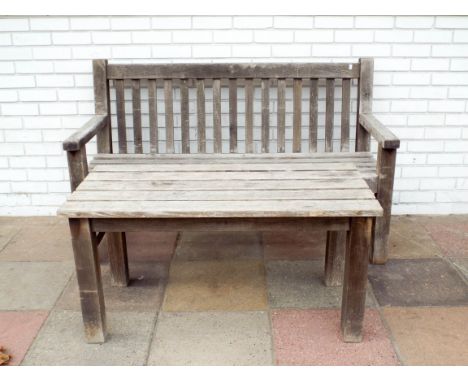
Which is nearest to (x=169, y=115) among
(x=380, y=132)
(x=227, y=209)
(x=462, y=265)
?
(x=380, y=132)

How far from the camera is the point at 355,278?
2730 mm

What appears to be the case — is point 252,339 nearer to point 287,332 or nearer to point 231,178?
point 287,332

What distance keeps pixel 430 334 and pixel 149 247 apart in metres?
1.91

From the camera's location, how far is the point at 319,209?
99.5 inches

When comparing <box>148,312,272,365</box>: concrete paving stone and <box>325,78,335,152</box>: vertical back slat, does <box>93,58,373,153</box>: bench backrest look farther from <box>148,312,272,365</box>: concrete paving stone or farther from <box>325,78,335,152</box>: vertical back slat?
<box>148,312,272,365</box>: concrete paving stone

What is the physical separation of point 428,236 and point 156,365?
2287mm

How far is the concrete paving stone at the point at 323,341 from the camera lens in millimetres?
2703

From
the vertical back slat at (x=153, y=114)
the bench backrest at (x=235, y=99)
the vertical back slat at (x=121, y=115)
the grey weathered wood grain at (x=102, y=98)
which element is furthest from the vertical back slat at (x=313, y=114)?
the grey weathered wood grain at (x=102, y=98)

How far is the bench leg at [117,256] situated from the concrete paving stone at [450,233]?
2066 mm

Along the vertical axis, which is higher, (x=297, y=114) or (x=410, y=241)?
(x=297, y=114)

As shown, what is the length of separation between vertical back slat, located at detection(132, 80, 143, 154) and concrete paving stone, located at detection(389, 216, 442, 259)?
1841 mm

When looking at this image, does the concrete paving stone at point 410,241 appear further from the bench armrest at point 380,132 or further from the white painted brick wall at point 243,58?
the bench armrest at point 380,132

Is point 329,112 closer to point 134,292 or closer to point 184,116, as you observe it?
point 184,116

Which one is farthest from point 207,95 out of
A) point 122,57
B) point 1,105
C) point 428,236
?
point 428,236
